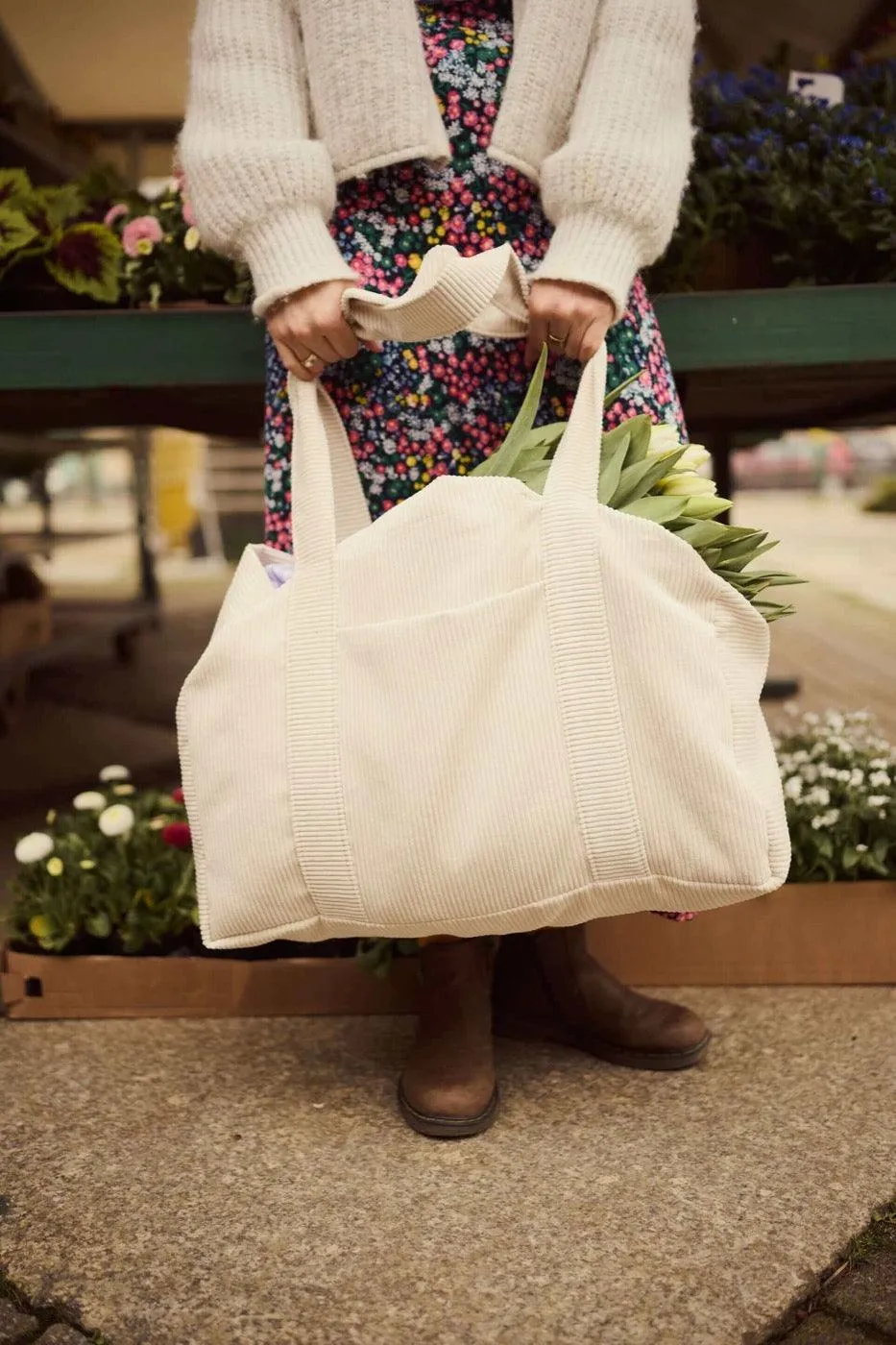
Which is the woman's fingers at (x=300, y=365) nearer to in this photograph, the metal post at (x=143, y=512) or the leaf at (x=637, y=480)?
the leaf at (x=637, y=480)

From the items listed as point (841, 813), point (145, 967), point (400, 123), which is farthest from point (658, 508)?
point (145, 967)

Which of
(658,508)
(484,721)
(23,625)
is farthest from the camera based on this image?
(23,625)

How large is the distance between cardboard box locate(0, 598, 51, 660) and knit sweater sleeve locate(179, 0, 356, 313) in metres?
2.67

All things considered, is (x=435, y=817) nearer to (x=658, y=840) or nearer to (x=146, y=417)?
(x=658, y=840)

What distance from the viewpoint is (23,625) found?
4082mm

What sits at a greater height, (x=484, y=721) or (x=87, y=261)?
(x=87, y=261)

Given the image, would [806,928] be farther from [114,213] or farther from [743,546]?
[114,213]

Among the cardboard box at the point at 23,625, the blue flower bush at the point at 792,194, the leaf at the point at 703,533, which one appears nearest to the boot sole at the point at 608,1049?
the leaf at the point at 703,533

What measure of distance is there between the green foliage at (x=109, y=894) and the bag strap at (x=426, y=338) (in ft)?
2.50

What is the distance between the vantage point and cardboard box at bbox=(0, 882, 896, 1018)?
175cm

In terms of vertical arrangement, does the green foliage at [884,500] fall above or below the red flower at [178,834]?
below

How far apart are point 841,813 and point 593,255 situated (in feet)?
3.13

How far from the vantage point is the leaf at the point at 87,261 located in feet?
6.60

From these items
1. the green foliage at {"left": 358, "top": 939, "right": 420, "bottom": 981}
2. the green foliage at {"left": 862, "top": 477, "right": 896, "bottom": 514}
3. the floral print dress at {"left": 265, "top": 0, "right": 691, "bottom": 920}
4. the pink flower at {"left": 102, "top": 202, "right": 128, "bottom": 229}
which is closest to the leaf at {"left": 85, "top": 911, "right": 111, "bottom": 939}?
the green foliage at {"left": 358, "top": 939, "right": 420, "bottom": 981}
